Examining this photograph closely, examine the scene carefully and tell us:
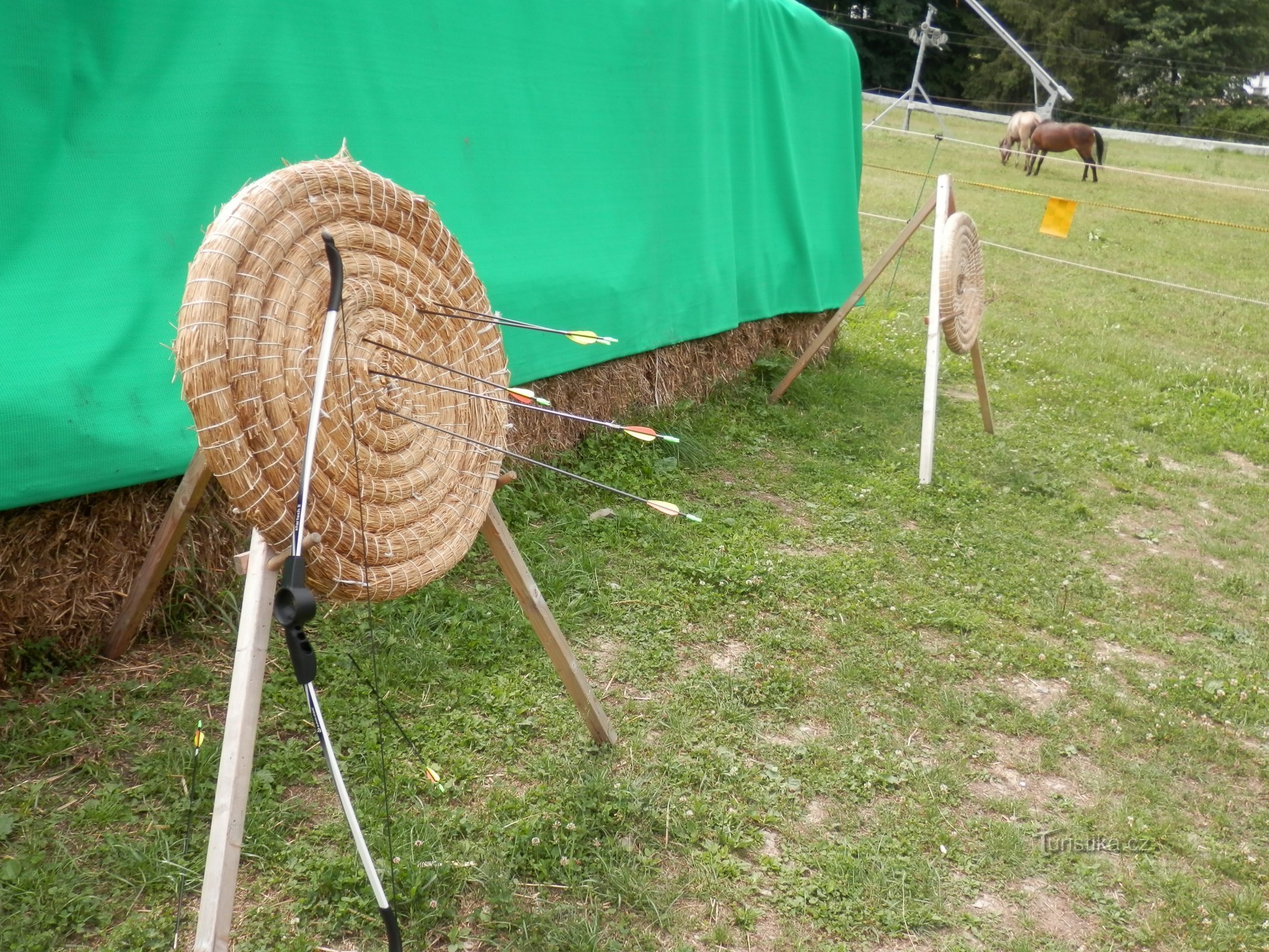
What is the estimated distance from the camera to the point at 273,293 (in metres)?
1.94

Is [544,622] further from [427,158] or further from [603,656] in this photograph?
[427,158]

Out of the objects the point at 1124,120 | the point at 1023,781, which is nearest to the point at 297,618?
the point at 1023,781

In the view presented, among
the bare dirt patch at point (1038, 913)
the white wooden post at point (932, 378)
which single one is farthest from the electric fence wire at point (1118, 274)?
the bare dirt patch at point (1038, 913)

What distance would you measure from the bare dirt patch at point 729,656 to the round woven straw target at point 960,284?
8.44 feet

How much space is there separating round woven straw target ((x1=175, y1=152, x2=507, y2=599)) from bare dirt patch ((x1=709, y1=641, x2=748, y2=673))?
56.2 inches

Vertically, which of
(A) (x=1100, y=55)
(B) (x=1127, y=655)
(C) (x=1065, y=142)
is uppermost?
(A) (x=1100, y=55)

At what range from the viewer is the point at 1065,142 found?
21.6 metres

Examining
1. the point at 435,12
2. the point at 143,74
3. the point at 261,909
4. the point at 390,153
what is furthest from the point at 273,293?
the point at 435,12

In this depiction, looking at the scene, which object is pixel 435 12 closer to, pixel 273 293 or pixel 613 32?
pixel 613 32

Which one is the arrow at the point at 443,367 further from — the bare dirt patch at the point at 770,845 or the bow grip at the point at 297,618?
the bare dirt patch at the point at 770,845

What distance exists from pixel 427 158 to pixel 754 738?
2.58m

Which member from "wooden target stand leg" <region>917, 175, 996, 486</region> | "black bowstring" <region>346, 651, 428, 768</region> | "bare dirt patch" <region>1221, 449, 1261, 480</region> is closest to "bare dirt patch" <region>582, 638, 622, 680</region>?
"black bowstring" <region>346, 651, 428, 768</region>

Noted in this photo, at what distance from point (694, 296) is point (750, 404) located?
0.87 m

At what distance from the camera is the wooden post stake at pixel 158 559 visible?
2.84 meters
